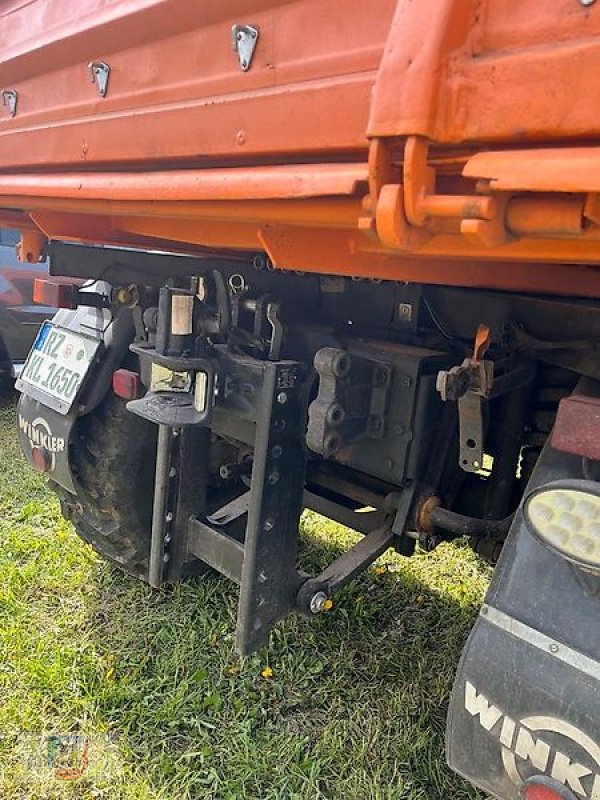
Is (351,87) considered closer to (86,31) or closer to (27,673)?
(86,31)

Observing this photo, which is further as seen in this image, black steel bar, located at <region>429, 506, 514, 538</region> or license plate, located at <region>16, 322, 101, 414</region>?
license plate, located at <region>16, 322, 101, 414</region>

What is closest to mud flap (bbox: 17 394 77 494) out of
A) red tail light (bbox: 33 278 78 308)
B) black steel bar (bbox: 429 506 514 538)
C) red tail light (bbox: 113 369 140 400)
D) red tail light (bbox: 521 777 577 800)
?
red tail light (bbox: 113 369 140 400)

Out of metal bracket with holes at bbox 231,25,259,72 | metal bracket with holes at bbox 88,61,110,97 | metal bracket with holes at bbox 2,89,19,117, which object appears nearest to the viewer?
metal bracket with holes at bbox 231,25,259,72

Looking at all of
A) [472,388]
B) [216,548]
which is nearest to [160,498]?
[216,548]

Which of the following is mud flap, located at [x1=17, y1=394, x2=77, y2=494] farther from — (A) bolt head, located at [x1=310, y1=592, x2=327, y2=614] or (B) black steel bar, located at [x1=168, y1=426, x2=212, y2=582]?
(A) bolt head, located at [x1=310, y1=592, x2=327, y2=614]

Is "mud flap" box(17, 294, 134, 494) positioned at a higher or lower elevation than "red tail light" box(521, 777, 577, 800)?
higher

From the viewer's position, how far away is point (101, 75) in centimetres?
159

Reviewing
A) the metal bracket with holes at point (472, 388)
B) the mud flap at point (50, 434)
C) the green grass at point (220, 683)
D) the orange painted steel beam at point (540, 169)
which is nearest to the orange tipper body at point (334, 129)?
the orange painted steel beam at point (540, 169)

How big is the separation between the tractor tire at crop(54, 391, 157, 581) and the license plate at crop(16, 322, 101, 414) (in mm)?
120

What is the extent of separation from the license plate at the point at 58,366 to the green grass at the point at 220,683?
0.87 metres

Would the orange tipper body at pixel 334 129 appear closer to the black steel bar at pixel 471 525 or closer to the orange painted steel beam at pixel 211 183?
the orange painted steel beam at pixel 211 183

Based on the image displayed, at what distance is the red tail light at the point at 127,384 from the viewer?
222 cm

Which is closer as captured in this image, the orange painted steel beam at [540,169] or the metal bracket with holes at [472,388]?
the orange painted steel beam at [540,169]

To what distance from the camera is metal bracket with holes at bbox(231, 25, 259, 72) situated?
1.24 meters
